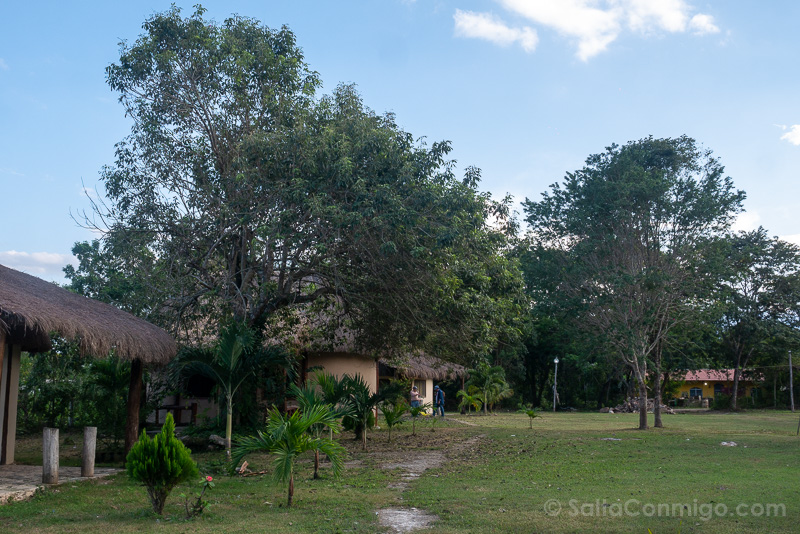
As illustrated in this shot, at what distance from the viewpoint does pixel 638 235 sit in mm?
20172

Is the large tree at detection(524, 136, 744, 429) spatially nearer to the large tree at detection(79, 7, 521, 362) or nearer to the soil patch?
the large tree at detection(79, 7, 521, 362)

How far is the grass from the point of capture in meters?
6.41

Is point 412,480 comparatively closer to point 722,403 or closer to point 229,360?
point 229,360

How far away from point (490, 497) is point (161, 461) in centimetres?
375

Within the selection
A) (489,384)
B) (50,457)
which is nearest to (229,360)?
(50,457)

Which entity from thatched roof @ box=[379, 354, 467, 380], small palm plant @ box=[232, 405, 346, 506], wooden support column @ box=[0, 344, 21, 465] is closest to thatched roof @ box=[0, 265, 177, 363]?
wooden support column @ box=[0, 344, 21, 465]

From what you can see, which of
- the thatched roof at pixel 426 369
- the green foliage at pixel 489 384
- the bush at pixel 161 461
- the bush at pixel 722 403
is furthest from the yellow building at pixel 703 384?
the bush at pixel 161 461

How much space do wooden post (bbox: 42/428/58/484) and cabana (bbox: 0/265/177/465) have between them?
48.5 inches

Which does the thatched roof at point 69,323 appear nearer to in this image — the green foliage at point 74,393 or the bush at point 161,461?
the green foliage at point 74,393

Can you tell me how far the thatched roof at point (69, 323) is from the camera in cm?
862

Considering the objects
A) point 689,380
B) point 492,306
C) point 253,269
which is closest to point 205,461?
point 253,269

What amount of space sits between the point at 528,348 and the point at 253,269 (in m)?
31.3

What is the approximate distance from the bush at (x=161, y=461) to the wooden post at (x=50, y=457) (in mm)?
2894

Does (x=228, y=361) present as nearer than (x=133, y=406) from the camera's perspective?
No
